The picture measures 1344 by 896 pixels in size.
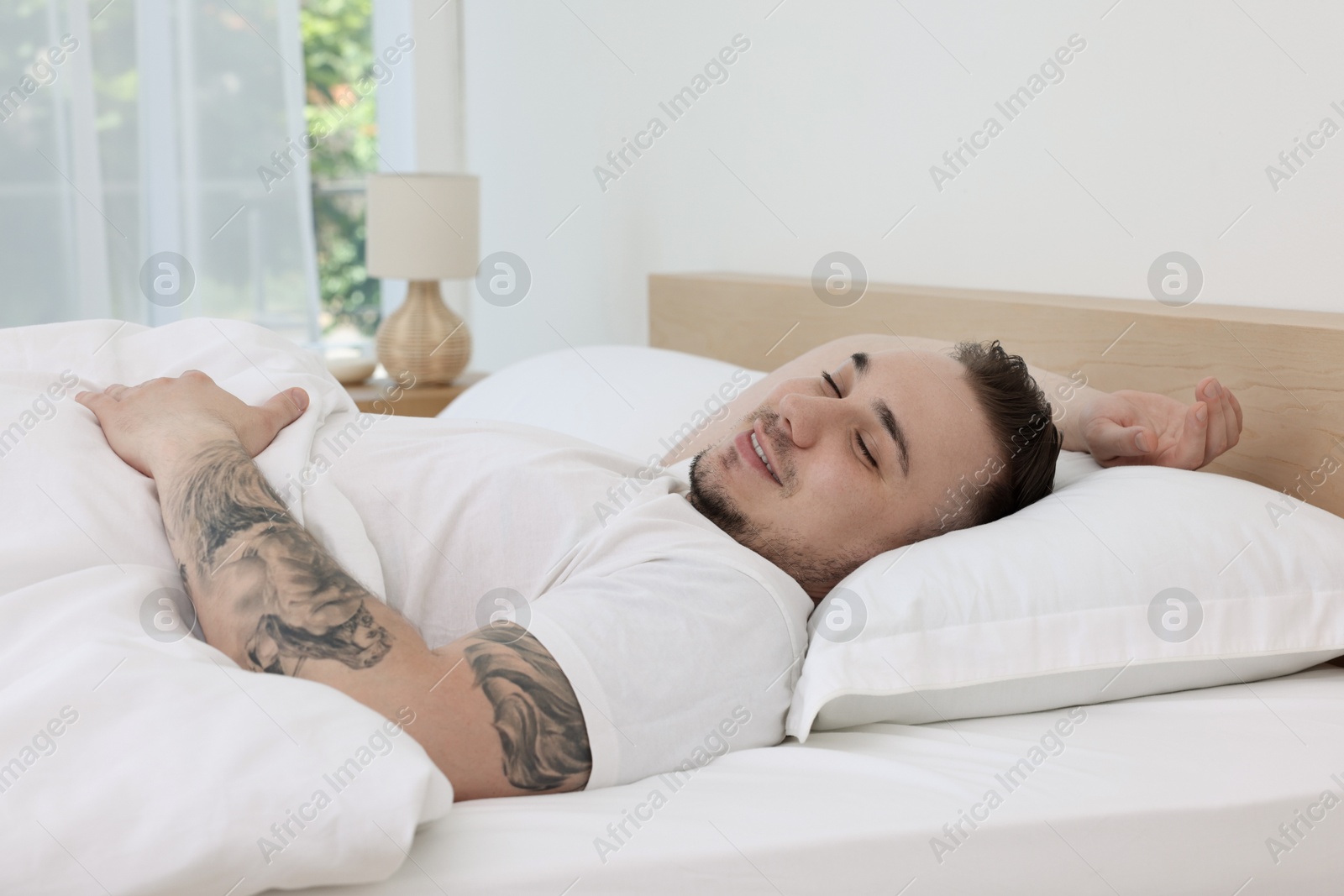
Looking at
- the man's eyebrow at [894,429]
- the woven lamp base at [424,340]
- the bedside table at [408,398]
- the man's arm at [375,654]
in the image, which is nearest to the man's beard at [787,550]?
the man's eyebrow at [894,429]

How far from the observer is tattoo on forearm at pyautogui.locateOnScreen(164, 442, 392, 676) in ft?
2.48

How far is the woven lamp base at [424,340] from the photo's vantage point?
2.63m

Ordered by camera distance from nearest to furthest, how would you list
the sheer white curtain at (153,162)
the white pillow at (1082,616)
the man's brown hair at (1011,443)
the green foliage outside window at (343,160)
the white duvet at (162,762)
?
the white duvet at (162,762) → the white pillow at (1082,616) → the man's brown hair at (1011,443) → the sheer white curtain at (153,162) → the green foliage outside window at (343,160)

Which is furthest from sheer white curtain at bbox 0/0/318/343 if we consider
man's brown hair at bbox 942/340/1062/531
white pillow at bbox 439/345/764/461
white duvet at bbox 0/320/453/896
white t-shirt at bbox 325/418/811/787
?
man's brown hair at bbox 942/340/1062/531

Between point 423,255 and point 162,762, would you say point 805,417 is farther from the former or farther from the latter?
point 423,255

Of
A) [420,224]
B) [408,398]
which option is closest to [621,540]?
[408,398]

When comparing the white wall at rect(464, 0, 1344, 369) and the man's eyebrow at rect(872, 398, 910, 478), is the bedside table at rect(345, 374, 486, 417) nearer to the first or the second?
the white wall at rect(464, 0, 1344, 369)

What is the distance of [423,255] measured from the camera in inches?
101

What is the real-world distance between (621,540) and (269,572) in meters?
0.30

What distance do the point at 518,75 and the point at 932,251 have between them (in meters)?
1.89

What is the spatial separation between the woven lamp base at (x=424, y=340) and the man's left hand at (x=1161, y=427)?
1.79 m

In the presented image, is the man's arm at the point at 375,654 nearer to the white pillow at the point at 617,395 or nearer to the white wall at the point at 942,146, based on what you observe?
the white pillow at the point at 617,395

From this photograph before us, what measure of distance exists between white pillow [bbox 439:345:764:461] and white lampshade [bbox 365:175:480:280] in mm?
753

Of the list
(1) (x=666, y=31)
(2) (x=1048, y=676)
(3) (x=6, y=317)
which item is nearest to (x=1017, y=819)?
(2) (x=1048, y=676)
